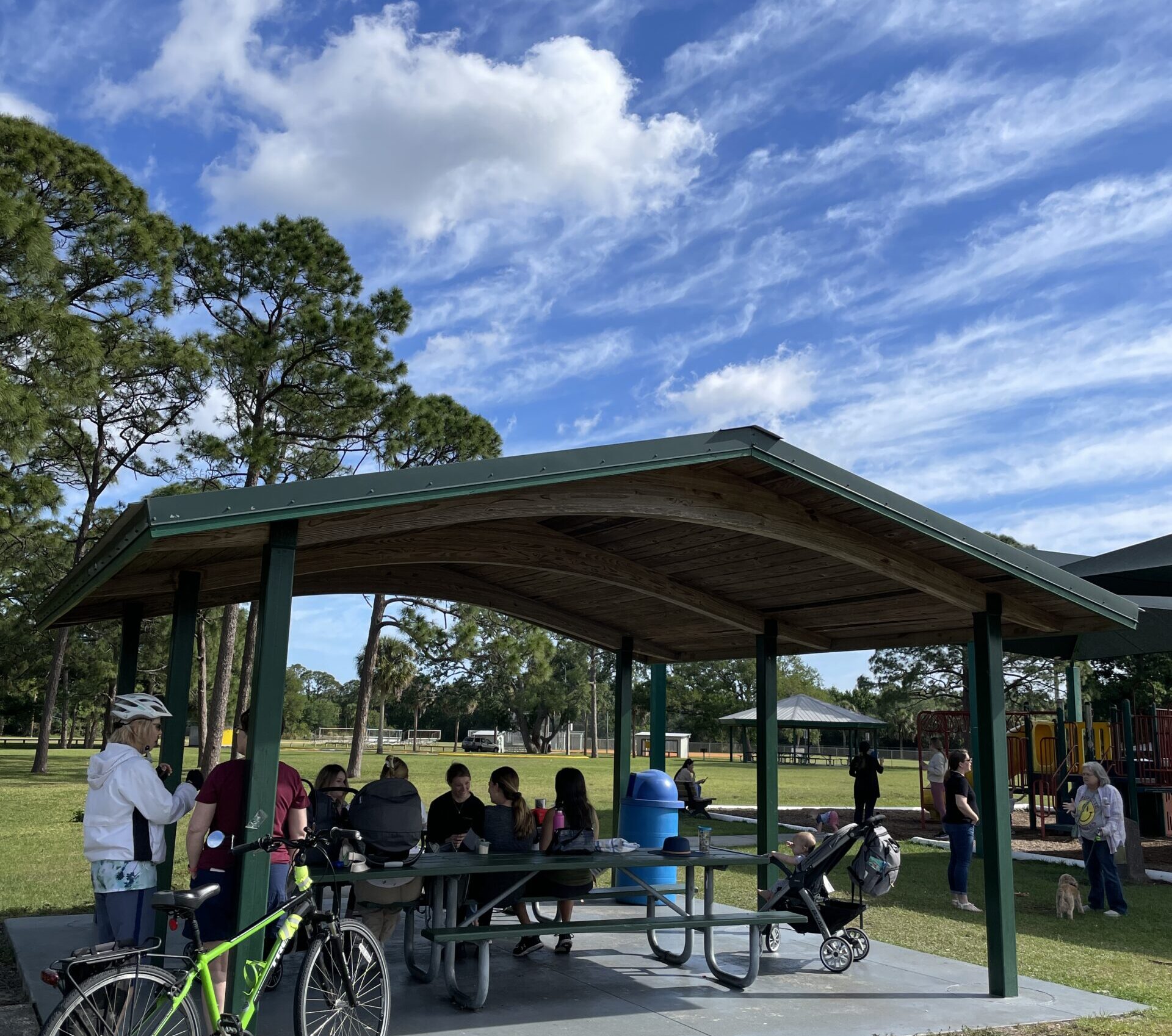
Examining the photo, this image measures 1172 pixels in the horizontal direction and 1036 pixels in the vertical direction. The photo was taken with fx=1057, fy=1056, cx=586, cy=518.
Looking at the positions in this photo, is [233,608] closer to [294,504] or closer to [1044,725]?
[1044,725]

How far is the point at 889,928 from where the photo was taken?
9.89 meters

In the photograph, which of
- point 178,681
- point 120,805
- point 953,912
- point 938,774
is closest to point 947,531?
point 120,805

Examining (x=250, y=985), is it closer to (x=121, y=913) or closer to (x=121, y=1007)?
(x=121, y=913)

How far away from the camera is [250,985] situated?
4.97 metres

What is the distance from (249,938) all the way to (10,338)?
18176mm

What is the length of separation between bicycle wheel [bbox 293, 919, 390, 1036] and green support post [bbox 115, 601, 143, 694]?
3936 mm

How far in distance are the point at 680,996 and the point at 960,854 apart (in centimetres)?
527

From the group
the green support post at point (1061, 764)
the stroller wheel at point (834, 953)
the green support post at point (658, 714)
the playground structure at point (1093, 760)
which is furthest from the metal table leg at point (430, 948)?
the green support post at point (1061, 764)

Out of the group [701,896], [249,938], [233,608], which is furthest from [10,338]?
[249,938]

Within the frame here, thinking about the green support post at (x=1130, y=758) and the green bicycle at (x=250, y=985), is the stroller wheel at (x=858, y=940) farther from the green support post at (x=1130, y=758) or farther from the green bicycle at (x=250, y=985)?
the green support post at (x=1130, y=758)

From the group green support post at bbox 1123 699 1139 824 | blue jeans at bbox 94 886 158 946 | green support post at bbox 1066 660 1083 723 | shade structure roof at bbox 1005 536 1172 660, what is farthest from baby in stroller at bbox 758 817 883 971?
green support post at bbox 1066 660 1083 723

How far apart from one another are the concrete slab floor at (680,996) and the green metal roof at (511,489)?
2.68 meters

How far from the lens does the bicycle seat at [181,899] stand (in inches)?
Result: 171

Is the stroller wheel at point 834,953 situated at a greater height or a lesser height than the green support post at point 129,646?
lesser
